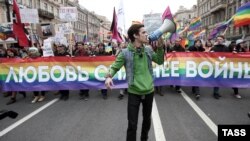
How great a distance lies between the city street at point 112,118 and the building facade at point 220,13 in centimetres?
3988

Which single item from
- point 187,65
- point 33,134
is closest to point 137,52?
point 33,134

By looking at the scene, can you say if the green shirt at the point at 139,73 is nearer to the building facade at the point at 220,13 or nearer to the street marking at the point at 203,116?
the street marking at the point at 203,116

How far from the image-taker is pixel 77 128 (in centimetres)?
566

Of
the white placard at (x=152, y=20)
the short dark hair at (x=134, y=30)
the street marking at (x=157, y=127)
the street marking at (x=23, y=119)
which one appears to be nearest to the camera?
the short dark hair at (x=134, y=30)

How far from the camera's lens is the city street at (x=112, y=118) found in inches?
205

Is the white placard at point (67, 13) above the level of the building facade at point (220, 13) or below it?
below

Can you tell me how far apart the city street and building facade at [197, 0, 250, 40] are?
39875 mm

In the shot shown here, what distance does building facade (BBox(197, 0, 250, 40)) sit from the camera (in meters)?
50.5

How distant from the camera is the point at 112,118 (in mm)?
6363

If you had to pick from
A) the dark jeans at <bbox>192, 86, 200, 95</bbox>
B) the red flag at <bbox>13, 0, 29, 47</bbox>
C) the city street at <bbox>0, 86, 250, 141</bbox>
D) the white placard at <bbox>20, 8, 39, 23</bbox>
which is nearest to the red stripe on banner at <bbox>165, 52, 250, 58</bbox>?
the dark jeans at <bbox>192, 86, 200, 95</bbox>

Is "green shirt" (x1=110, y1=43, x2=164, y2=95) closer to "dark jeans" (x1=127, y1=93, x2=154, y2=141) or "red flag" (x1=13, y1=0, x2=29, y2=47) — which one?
"dark jeans" (x1=127, y1=93, x2=154, y2=141)

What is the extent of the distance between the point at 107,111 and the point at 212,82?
3.55m

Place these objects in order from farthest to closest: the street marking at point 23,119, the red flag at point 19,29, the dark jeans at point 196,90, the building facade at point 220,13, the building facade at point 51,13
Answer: the building facade at point 220,13 → the building facade at point 51,13 → the red flag at point 19,29 → the dark jeans at point 196,90 → the street marking at point 23,119

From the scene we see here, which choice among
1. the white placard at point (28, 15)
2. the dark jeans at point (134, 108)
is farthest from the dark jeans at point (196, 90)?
the white placard at point (28, 15)
